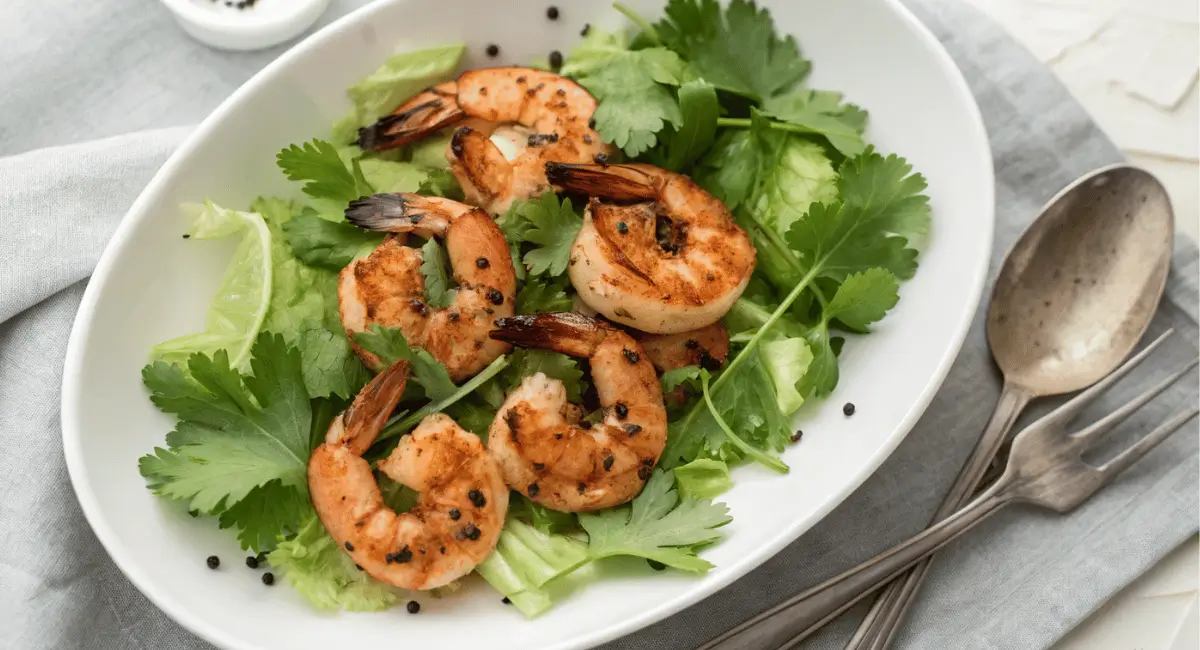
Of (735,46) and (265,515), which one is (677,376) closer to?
(735,46)

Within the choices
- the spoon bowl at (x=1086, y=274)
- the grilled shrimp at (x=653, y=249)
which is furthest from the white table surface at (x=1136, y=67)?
the grilled shrimp at (x=653, y=249)

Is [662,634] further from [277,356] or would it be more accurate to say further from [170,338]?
[170,338]

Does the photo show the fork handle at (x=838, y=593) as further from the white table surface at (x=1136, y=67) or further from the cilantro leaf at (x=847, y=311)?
the white table surface at (x=1136, y=67)

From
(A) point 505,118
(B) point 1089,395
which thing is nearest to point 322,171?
(A) point 505,118

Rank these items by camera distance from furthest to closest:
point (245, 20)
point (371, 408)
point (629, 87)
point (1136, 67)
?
point (1136, 67), point (245, 20), point (629, 87), point (371, 408)

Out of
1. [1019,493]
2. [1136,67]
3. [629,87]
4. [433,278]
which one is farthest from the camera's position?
[1136,67]
